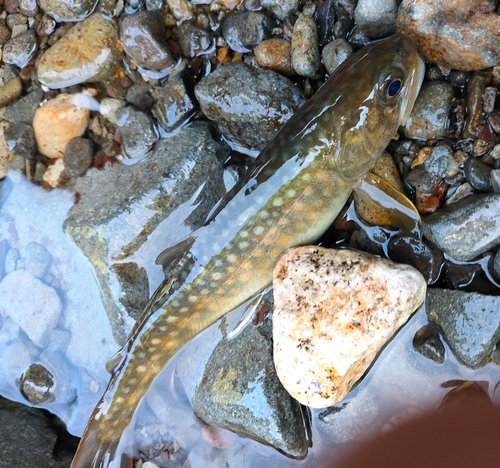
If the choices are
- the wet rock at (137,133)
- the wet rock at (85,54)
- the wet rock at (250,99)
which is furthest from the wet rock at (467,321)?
the wet rock at (85,54)

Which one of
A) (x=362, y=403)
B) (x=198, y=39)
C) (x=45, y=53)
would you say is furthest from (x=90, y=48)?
(x=362, y=403)

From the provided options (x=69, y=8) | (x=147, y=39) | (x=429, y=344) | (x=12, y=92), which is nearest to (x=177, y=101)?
(x=147, y=39)

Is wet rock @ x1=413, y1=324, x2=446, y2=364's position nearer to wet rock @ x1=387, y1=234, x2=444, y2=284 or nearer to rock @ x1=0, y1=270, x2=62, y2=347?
wet rock @ x1=387, y1=234, x2=444, y2=284

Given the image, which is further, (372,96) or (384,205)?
(384,205)

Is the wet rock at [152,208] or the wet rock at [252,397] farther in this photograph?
the wet rock at [152,208]

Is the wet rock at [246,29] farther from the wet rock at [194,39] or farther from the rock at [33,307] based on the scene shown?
the rock at [33,307]

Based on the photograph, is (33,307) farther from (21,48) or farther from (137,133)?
(21,48)
